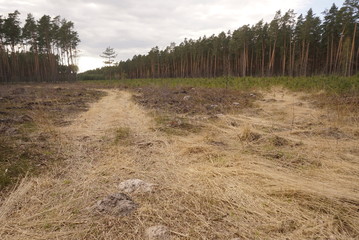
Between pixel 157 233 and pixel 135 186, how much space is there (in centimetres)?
86

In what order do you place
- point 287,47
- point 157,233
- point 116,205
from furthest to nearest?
point 287,47
point 116,205
point 157,233

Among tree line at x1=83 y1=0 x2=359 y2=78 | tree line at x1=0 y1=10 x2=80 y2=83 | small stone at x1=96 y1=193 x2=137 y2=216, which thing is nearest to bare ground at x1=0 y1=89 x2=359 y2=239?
small stone at x1=96 y1=193 x2=137 y2=216

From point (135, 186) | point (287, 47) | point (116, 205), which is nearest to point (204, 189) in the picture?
point (135, 186)

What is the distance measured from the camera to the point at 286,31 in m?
32.8

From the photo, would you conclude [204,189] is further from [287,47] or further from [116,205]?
[287,47]

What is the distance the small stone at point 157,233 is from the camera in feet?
5.46

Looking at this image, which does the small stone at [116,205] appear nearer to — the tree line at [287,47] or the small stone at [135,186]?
the small stone at [135,186]

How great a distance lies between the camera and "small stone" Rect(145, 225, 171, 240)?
166cm

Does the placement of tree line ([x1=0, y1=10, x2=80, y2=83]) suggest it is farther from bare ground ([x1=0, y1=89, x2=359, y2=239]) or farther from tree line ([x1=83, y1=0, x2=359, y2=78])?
bare ground ([x1=0, y1=89, x2=359, y2=239])

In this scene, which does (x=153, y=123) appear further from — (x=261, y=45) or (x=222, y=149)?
(x=261, y=45)

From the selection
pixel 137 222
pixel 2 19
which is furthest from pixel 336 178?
pixel 2 19

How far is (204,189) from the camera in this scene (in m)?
2.41

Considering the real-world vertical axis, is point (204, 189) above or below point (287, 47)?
below

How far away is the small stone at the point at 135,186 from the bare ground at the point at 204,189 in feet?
0.33
